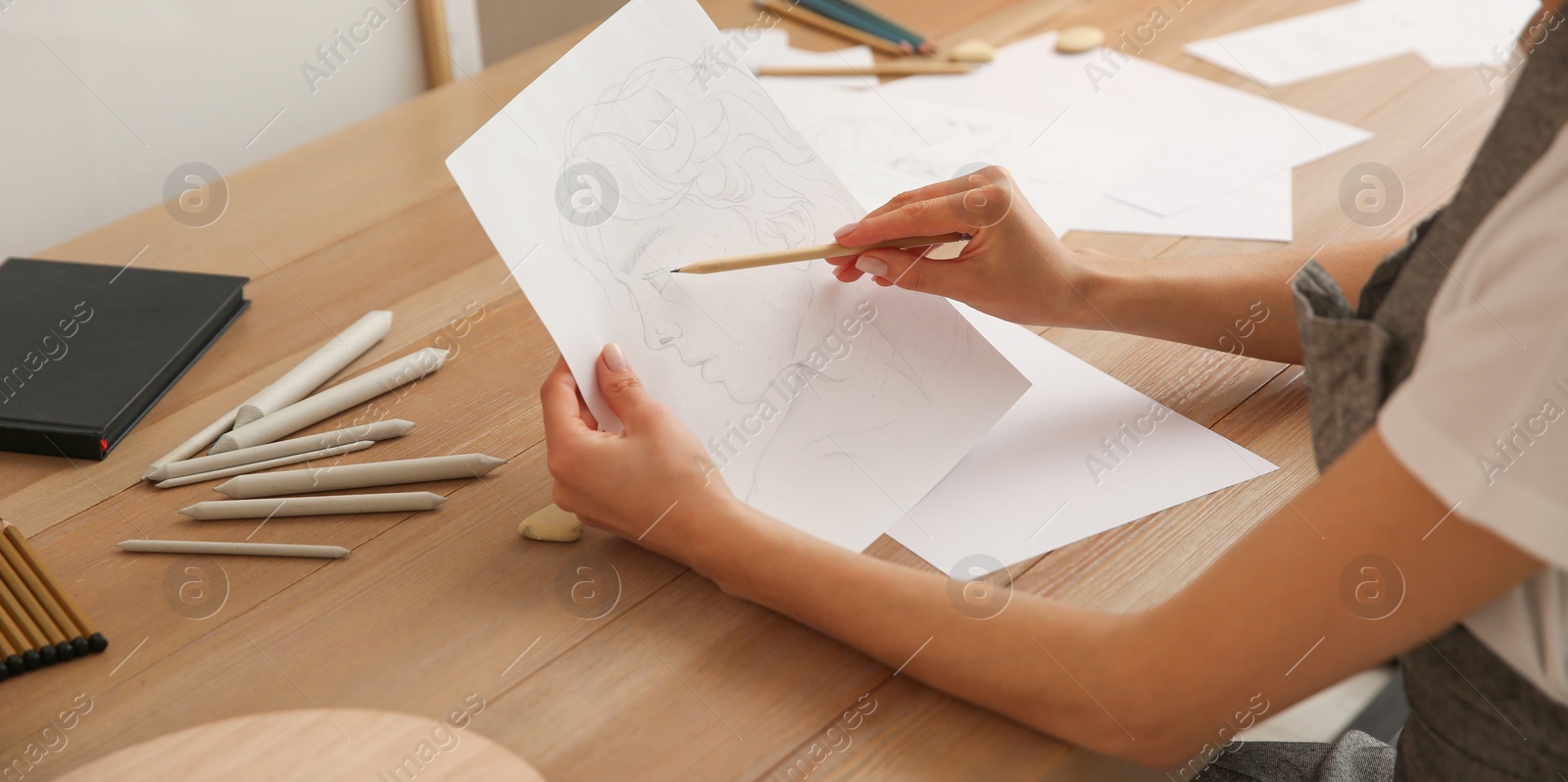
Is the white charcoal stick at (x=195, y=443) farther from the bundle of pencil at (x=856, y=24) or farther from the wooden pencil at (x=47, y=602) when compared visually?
the bundle of pencil at (x=856, y=24)

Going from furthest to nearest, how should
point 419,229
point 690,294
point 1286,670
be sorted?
point 419,229 → point 690,294 → point 1286,670

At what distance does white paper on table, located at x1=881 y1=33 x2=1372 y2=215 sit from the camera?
118cm

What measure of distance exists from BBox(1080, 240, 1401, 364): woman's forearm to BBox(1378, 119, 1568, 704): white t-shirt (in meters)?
0.41

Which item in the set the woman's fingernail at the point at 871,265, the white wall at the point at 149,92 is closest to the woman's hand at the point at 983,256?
the woman's fingernail at the point at 871,265

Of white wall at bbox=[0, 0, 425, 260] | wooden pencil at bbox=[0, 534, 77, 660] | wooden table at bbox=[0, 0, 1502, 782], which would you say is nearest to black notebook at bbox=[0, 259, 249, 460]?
wooden table at bbox=[0, 0, 1502, 782]

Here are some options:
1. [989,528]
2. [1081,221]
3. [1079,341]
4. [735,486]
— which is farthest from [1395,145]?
[735,486]

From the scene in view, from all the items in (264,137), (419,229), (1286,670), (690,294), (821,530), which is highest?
(264,137)

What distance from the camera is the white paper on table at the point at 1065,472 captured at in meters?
0.75

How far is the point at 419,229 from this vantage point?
1.11 m

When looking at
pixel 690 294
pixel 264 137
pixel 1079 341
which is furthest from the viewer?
pixel 264 137

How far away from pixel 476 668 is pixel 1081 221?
0.74m

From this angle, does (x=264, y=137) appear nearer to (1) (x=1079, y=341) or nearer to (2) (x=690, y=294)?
(2) (x=690, y=294)

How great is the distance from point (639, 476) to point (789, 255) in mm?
209

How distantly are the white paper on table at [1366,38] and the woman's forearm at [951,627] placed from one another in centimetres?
99
